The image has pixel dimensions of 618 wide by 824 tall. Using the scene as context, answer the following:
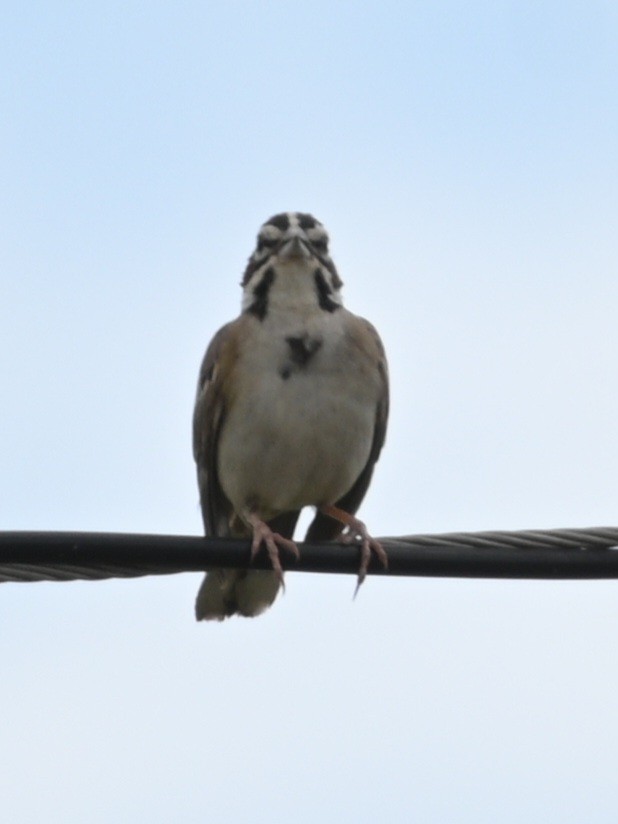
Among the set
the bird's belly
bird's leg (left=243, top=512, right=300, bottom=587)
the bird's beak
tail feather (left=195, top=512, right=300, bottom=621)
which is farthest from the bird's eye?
bird's leg (left=243, top=512, right=300, bottom=587)

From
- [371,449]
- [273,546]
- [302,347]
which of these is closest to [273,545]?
[273,546]

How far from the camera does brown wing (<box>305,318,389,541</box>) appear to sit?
8.74 meters

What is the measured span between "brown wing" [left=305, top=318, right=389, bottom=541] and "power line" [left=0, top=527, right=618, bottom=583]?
Answer: 2.79m

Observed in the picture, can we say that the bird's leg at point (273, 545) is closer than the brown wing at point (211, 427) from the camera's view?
Yes

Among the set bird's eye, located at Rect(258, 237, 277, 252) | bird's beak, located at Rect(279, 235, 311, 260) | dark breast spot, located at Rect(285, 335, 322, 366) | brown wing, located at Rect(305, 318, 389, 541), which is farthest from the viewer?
bird's eye, located at Rect(258, 237, 277, 252)

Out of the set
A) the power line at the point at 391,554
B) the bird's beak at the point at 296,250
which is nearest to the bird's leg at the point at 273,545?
the power line at the point at 391,554

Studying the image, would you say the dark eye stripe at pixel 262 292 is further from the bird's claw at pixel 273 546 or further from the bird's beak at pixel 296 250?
the bird's claw at pixel 273 546

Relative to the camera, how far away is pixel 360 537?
8.09 meters

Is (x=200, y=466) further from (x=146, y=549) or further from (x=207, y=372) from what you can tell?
(x=146, y=549)

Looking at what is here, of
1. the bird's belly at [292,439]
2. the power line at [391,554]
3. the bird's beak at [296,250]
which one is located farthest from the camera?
the bird's beak at [296,250]

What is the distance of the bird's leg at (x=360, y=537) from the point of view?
238 inches

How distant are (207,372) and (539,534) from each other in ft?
11.1

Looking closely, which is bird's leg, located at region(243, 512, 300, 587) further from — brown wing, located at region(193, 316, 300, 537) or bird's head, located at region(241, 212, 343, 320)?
bird's head, located at region(241, 212, 343, 320)

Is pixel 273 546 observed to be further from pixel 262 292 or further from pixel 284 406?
pixel 262 292
